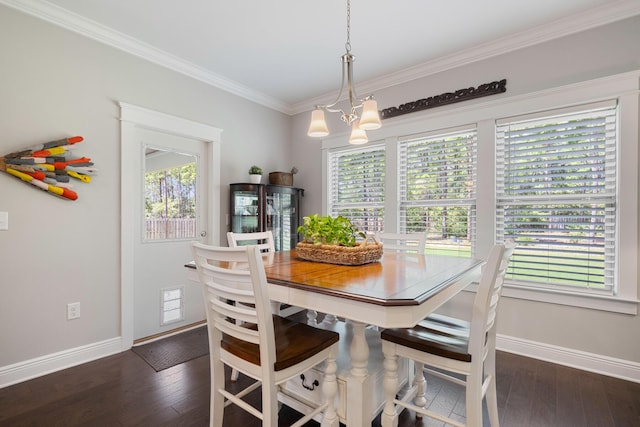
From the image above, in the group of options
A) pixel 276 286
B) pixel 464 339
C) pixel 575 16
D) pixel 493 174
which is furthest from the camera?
pixel 493 174

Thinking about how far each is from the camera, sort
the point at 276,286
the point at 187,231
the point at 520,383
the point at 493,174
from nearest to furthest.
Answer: the point at 276,286, the point at 520,383, the point at 493,174, the point at 187,231

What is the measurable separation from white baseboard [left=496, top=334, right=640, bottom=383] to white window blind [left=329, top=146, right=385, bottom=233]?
1.66m

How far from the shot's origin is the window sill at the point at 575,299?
88.1 inches

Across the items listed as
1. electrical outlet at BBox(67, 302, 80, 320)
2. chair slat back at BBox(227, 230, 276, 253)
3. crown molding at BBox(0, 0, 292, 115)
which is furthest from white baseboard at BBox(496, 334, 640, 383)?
crown molding at BBox(0, 0, 292, 115)

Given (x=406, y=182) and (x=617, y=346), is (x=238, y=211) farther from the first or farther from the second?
(x=617, y=346)

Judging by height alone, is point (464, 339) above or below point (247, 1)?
below

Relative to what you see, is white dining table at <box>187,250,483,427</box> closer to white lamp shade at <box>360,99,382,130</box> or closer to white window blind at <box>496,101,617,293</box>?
white lamp shade at <box>360,99,382,130</box>

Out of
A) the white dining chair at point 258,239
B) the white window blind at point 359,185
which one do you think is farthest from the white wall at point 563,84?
the white dining chair at point 258,239

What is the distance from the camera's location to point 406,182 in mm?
3363

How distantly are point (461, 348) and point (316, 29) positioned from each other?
2.54 meters

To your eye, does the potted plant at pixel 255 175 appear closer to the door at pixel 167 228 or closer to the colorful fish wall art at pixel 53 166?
the door at pixel 167 228

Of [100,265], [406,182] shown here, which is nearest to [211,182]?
[100,265]

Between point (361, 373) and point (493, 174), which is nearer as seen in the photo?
point (361, 373)

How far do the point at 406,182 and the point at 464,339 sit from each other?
2.11 metres
